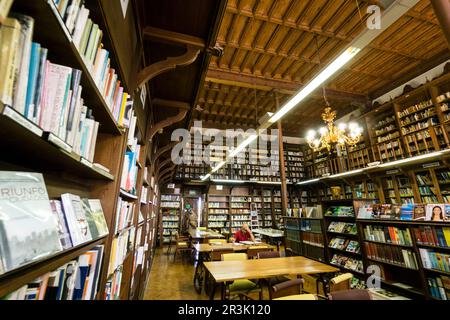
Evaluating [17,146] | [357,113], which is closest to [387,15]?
[17,146]

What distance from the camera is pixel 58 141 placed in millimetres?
616

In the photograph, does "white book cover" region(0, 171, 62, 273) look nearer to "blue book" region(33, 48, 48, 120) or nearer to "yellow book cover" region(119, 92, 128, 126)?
"blue book" region(33, 48, 48, 120)

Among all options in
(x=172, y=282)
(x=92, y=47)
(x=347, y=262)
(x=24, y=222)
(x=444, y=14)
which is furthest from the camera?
(x=172, y=282)

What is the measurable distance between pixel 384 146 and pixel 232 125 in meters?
5.86

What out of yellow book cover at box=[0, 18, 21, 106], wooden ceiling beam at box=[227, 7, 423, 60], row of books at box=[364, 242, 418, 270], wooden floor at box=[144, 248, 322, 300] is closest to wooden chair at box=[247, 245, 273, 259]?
wooden floor at box=[144, 248, 322, 300]

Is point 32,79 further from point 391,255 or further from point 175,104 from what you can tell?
point 391,255

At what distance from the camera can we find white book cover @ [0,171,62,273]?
472 millimetres

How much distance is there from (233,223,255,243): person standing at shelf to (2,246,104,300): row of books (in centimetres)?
468

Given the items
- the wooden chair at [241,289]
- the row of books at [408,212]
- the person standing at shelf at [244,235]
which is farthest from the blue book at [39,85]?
the person standing at shelf at [244,235]

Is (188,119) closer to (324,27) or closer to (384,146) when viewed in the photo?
(324,27)

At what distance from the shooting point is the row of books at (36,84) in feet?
1.53

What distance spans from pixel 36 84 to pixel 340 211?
4.75 metres

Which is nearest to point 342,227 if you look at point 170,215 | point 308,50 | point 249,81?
point 308,50

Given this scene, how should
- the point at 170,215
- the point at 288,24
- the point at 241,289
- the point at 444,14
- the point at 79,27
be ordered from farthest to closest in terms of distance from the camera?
the point at 170,215 → the point at 288,24 → the point at 241,289 → the point at 444,14 → the point at 79,27
